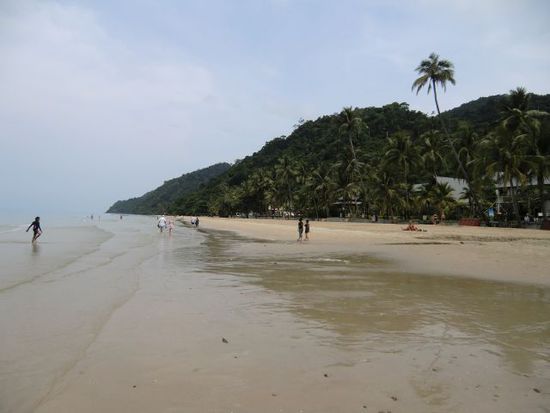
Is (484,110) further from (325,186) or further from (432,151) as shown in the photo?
(325,186)

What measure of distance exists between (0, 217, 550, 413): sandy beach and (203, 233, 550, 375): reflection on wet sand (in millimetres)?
36

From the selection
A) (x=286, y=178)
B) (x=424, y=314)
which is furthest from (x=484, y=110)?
(x=424, y=314)

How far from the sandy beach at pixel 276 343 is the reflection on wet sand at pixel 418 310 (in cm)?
4

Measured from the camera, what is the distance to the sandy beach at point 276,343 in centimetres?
448

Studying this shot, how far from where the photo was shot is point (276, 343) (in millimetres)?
6348

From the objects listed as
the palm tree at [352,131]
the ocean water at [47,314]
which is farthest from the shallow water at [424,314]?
the palm tree at [352,131]

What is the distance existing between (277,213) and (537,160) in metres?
77.7

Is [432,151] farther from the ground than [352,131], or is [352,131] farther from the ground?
[352,131]

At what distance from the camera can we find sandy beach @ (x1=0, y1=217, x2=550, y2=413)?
14.7ft

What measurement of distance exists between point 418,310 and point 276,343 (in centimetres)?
334

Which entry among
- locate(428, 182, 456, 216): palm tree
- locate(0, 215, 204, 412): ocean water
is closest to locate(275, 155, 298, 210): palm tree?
locate(428, 182, 456, 216): palm tree

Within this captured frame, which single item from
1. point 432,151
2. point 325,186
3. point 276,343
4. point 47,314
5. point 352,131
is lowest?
point 47,314

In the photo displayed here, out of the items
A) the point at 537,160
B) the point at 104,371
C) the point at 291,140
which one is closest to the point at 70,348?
the point at 104,371

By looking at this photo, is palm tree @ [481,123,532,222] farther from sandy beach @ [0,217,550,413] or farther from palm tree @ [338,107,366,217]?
sandy beach @ [0,217,550,413]
